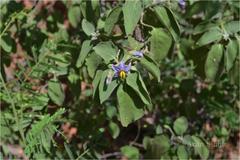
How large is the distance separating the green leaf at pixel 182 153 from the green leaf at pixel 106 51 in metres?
0.57

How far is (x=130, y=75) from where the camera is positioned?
200 cm

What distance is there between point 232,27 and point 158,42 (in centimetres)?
40

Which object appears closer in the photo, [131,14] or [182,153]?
[131,14]

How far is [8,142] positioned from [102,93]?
44.0 inches

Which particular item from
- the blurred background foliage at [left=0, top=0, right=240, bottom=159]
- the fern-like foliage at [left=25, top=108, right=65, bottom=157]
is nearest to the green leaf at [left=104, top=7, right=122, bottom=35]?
the blurred background foliage at [left=0, top=0, right=240, bottom=159]

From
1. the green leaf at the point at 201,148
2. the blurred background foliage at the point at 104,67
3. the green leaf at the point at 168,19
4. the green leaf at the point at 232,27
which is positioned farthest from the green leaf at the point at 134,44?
the green leaf at the point at 201,148

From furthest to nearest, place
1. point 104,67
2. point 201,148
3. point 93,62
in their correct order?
point 201,148 < point 93,62 < point 104,67

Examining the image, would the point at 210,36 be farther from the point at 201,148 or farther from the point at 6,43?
the point at 6,43

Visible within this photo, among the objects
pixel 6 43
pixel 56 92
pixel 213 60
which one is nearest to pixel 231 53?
pixel 213 60

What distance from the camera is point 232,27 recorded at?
2.41 metres

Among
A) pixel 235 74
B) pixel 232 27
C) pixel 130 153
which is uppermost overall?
pixel 232 27

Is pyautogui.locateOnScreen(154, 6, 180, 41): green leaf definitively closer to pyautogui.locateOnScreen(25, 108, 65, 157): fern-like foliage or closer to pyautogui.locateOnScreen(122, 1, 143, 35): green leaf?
pyautogui.locateOnScreen(122, 1, 143, 35): green leaf

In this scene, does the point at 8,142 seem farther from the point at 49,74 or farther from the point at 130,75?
the point at 130,75

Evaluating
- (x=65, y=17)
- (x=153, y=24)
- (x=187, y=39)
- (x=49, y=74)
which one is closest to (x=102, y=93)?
(x=153, y=24)
